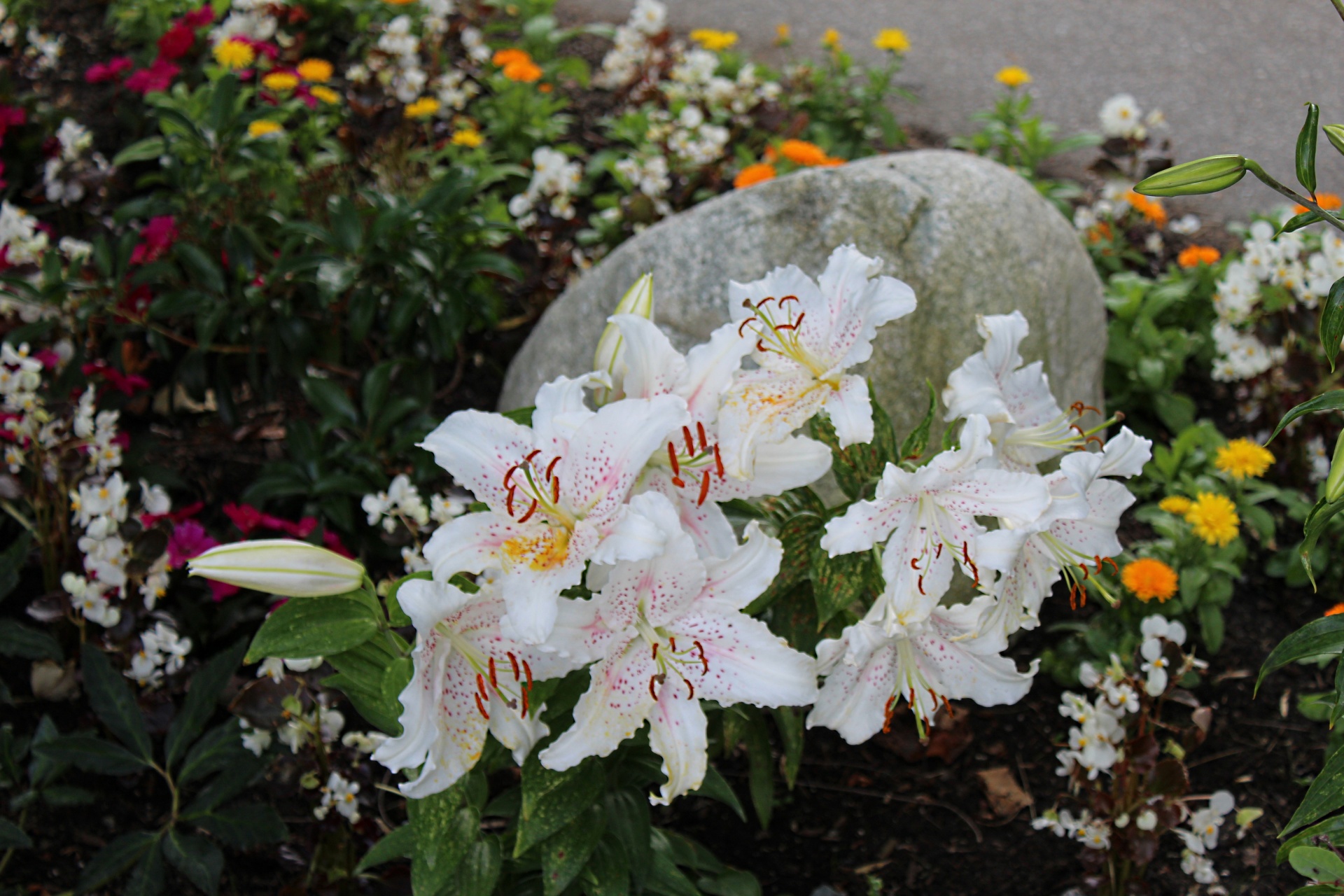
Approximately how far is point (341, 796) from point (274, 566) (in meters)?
0.95

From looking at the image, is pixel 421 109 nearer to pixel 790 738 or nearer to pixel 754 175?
pixel 754 175

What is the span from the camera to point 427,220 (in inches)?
119

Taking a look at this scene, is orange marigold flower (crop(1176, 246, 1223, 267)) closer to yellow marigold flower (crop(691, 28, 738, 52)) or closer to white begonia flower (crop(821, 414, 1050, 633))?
yellow marigold flower (crop(691, 28, 738, 52))

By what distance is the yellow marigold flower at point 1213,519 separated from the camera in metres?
2.62

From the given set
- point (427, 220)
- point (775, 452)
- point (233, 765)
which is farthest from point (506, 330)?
point (775, 452)

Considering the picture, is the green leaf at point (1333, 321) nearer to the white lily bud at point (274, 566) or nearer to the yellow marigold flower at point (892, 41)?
the white lily bud at point (274, 566)

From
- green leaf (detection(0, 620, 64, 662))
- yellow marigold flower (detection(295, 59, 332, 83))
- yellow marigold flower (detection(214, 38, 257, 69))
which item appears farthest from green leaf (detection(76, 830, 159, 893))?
yellow marigold flower (detection(295, 59, 332, 83))

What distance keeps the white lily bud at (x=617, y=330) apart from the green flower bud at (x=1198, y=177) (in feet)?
1.90

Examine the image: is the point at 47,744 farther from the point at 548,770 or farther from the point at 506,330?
the point at 506,330

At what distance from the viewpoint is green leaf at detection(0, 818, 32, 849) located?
6.48 feet

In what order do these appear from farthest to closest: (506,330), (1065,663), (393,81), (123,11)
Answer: (123,11) < (393,81) < (506,330) < (1065,663)

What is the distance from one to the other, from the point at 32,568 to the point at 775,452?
2.15 meters

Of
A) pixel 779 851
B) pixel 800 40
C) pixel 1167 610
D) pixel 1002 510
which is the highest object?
pixel 1002 510

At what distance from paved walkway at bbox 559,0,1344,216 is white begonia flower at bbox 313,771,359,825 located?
3.60 m
